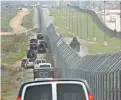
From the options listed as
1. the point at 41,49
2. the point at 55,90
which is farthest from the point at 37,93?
the point at 41,49

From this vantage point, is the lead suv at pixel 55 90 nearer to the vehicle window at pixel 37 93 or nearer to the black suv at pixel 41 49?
the vehicle window at pixel 37 93

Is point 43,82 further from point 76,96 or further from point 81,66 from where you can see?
point 81,66

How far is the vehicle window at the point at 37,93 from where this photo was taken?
10195mm

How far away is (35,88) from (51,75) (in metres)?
21.1

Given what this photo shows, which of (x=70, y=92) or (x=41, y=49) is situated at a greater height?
(x=70, y=92)

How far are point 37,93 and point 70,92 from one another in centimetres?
59

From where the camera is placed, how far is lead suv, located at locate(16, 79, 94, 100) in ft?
33.4

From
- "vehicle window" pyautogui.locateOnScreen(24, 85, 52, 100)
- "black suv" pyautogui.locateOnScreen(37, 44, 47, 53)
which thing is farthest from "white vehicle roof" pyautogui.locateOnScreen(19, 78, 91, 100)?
"black suv" pyautogui.locateOnScreen(37, 44, 47, 53)

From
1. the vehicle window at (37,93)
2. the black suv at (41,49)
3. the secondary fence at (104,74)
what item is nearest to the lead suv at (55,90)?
the vehicle window at (37,93)

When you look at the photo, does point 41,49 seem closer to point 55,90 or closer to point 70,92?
point 70,92

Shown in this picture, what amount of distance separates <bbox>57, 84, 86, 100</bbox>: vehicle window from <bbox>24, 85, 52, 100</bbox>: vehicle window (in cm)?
23

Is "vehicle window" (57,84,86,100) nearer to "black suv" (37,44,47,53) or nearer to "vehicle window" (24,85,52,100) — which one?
"vehicle window" (24,85,52,100)

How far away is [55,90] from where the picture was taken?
1014cm

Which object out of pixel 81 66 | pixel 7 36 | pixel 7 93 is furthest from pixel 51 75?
pixel 7 36
